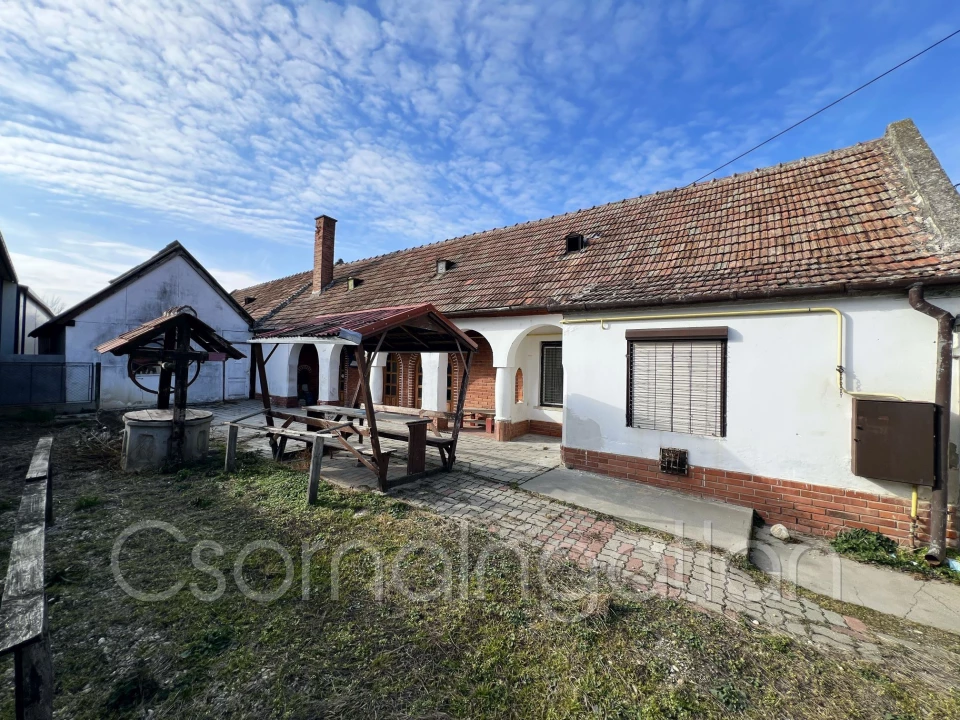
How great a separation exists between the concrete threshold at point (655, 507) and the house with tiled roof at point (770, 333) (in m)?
0.31

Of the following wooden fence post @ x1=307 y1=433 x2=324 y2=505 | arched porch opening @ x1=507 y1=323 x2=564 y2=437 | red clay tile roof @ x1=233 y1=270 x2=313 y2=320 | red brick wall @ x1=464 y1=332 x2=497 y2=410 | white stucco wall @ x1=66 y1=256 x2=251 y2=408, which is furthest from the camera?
red clay tile roof @ x1=233 y1=270 x2=313 y2=320

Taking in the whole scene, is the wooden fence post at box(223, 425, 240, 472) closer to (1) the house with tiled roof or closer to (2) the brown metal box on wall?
(1) the house with tiled roof

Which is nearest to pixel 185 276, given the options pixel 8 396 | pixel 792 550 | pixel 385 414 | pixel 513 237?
pixel 8 396

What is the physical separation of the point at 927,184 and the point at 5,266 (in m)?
20.9

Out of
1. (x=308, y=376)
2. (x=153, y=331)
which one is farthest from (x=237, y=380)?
(x=153, y=331)

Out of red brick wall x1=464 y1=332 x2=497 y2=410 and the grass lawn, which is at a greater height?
red brick wall x1=464 y1=332 x2=497 y2=410

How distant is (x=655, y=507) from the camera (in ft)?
17.8

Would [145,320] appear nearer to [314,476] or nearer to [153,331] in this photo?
[153,331]

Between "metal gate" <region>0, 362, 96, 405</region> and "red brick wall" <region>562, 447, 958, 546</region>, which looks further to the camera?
"metal gate" <region>0, 362, 96, 405</region>

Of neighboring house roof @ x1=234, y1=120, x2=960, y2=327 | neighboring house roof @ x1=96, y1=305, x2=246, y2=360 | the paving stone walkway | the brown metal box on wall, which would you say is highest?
neighboring house roof @ x1=234, y1=120, x2=960, y2=327

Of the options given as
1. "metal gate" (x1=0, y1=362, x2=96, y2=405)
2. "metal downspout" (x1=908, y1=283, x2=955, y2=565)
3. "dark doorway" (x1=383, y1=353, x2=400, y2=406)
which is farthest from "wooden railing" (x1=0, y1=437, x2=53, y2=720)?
"metal gate" (x1=0, y1=362, x2=96, y2=405)

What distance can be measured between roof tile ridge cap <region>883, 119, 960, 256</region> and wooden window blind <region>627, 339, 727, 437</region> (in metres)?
2.63

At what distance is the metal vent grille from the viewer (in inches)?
236

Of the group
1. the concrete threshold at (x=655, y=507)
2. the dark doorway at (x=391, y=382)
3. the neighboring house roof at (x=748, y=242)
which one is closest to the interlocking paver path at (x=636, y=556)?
the concrete threshold at (x=655, y=507)
